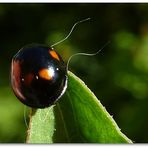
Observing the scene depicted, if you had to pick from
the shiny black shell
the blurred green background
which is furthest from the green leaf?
the blurred green background

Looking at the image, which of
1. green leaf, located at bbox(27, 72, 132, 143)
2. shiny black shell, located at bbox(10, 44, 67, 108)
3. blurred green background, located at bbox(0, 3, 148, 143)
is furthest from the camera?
blurred green background, located at bbox(0, 3, 148, 143)

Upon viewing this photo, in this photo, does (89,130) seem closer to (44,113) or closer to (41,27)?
(44,113)

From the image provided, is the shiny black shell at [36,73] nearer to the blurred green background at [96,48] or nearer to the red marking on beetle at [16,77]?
the red marking on beetle at [16,77]

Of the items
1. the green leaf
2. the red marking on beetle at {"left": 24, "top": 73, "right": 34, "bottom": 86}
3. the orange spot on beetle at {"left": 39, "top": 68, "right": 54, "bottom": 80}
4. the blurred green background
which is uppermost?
the orange spot on beetle at {"left": 39, "top": 68, "right": 54, "bottom": 80}

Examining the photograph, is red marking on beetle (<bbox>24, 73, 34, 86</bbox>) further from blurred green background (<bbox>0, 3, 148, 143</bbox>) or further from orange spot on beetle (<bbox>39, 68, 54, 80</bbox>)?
blurred green background (<bbox>0, 3, 148, 143</bbox>)

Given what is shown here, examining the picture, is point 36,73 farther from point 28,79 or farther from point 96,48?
point 96,48

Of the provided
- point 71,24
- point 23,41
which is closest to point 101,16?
point 71,24
